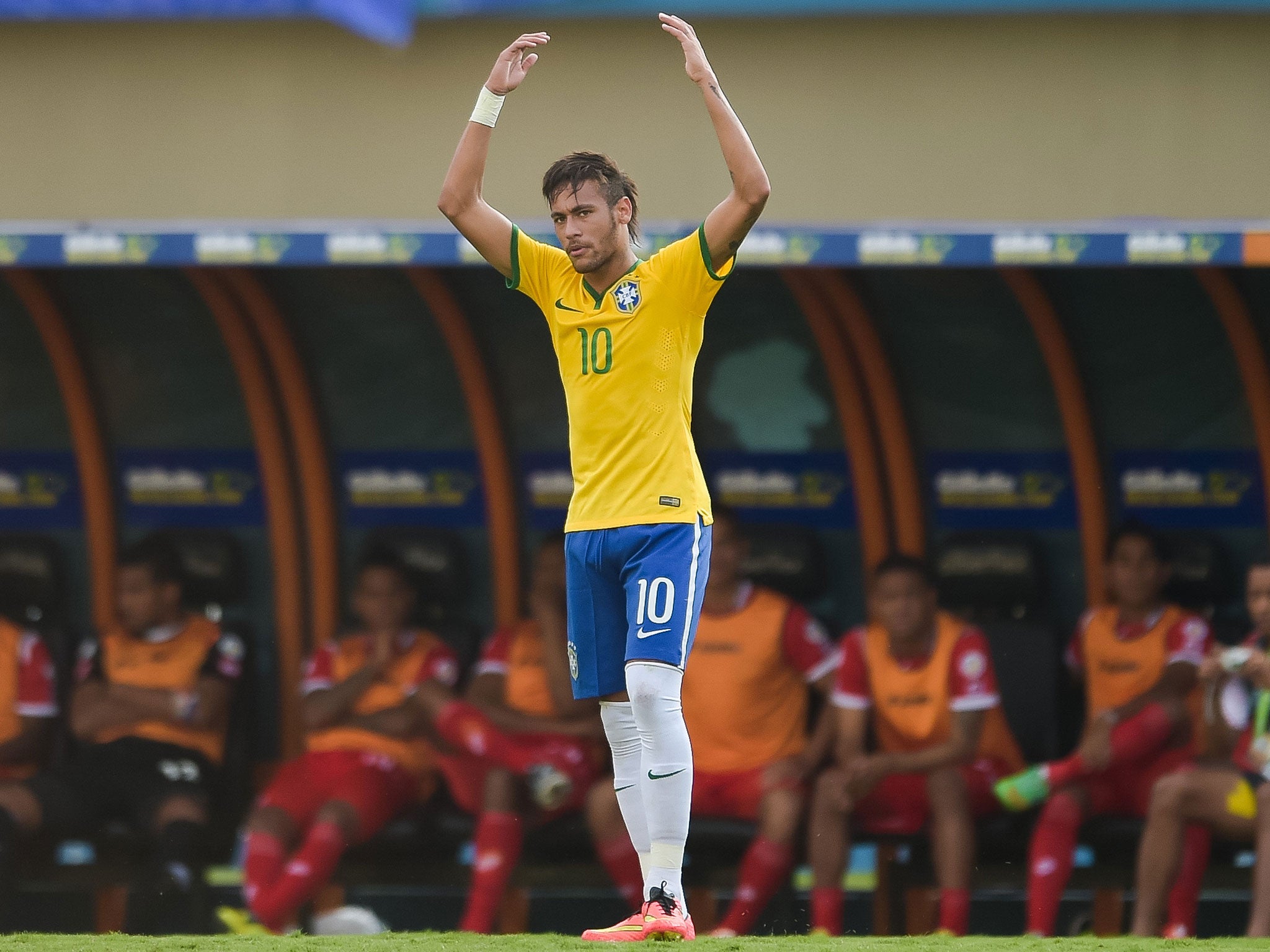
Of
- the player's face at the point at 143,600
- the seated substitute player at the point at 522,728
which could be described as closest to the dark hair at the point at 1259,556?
the seated substitute player at the point at 522,728

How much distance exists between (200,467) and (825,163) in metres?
2.33

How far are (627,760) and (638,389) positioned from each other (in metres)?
0.73

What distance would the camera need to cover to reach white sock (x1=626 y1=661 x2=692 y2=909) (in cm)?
334

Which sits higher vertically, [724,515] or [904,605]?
[724,515]

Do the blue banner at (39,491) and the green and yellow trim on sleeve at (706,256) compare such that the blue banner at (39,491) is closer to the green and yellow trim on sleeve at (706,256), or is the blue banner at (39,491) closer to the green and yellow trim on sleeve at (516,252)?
the green and yellow trim on sleeve at (516,252)

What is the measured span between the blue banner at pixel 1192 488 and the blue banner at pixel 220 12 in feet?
8.52

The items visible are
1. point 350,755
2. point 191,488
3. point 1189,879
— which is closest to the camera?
point 1189,879

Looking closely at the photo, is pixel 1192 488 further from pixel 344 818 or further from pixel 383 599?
pixel 344 818

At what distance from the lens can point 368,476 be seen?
601cm

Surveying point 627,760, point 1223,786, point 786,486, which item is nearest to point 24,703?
point 786,486

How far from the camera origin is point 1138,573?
5.25 metres

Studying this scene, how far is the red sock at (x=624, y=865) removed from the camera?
4.93m

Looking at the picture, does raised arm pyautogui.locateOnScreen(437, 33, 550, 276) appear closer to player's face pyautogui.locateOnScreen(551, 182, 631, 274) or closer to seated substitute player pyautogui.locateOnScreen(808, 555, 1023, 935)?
player's face pyautogui.locateOnScreen(551, 182, 631, 274)

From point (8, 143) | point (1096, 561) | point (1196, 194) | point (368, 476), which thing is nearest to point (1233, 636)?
point (1096, 561)
